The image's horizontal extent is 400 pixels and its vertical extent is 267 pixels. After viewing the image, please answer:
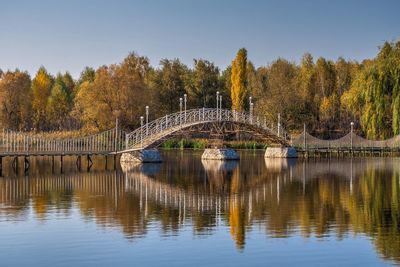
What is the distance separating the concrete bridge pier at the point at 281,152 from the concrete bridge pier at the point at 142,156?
13141mm

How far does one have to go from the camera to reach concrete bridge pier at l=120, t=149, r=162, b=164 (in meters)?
50.3

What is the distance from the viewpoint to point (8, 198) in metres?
27.5

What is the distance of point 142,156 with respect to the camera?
5034 centimetres

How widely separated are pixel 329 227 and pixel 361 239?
6.55 ft

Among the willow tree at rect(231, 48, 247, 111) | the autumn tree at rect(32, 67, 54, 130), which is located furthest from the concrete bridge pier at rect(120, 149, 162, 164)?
the autumn tree at rect(32, 67, 54, 130)

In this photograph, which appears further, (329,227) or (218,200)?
(218,200)

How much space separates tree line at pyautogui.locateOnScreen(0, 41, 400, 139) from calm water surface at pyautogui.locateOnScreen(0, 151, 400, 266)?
24777 millimetres

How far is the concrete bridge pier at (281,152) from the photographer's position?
59.8m

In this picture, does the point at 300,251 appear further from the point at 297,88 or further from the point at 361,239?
the point at 297,88

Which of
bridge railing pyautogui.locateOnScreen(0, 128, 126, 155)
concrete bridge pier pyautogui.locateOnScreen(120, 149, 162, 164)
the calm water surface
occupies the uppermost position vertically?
bridge railing pyautogui.locateOnScreen(0, 128, 126, 155)

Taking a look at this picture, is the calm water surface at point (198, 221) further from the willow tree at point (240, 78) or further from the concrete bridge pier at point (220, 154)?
the willow tree at point (240, 78)

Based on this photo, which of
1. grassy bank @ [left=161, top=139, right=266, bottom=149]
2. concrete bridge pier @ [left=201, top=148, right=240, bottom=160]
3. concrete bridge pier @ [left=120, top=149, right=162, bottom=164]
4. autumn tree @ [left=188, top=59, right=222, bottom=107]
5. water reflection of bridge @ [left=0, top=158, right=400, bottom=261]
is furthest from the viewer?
autumn tree @ [left=188, top=59, right=222, bottom=107]

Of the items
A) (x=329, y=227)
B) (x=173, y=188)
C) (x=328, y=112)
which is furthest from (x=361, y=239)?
(x=328, y=112)

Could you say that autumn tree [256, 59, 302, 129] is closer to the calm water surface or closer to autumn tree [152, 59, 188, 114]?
autumn tree [152, 59, 188, 114]
